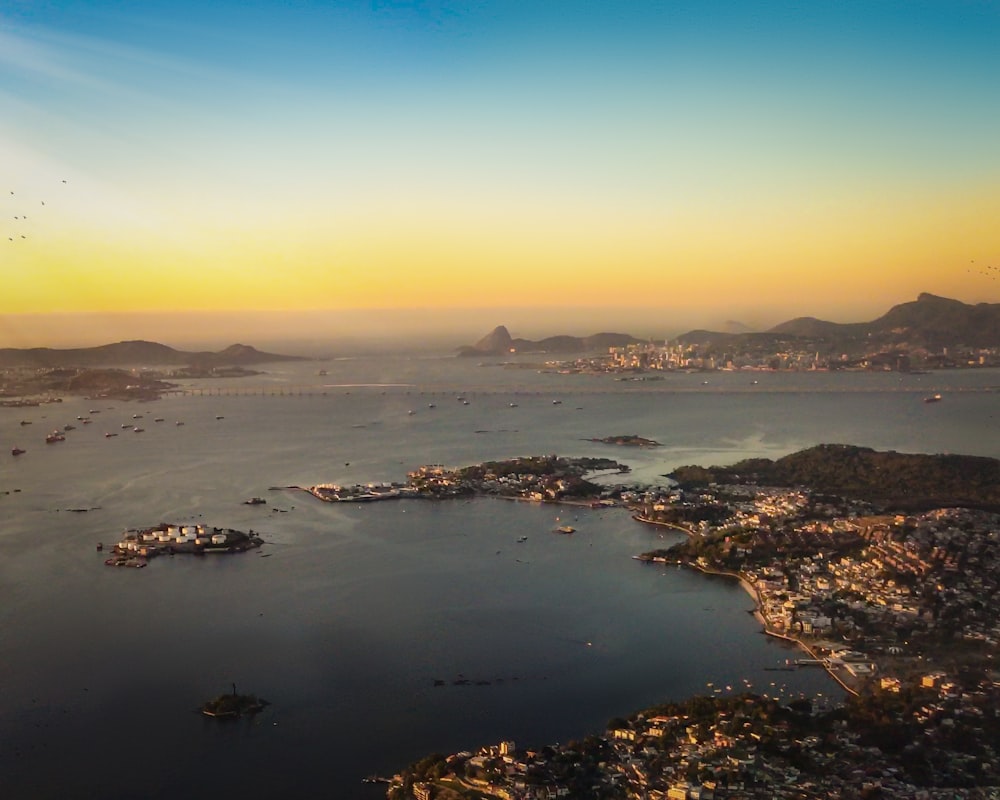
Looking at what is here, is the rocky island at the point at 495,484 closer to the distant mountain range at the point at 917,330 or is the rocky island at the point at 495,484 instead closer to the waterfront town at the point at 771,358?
the waterfront town at the point at 771,358

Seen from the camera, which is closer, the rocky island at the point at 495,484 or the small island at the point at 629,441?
the rocky island at the point at 495,484

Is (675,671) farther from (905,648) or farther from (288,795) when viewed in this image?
(288,795)

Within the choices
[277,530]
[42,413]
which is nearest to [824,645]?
[277,530]

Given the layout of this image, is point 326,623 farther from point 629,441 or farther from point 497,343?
point 497,343

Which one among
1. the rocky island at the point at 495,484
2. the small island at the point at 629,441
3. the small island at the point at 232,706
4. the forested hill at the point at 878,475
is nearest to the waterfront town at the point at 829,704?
the forested hill at the point at 878,475

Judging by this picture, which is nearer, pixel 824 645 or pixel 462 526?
pixel 824 645
